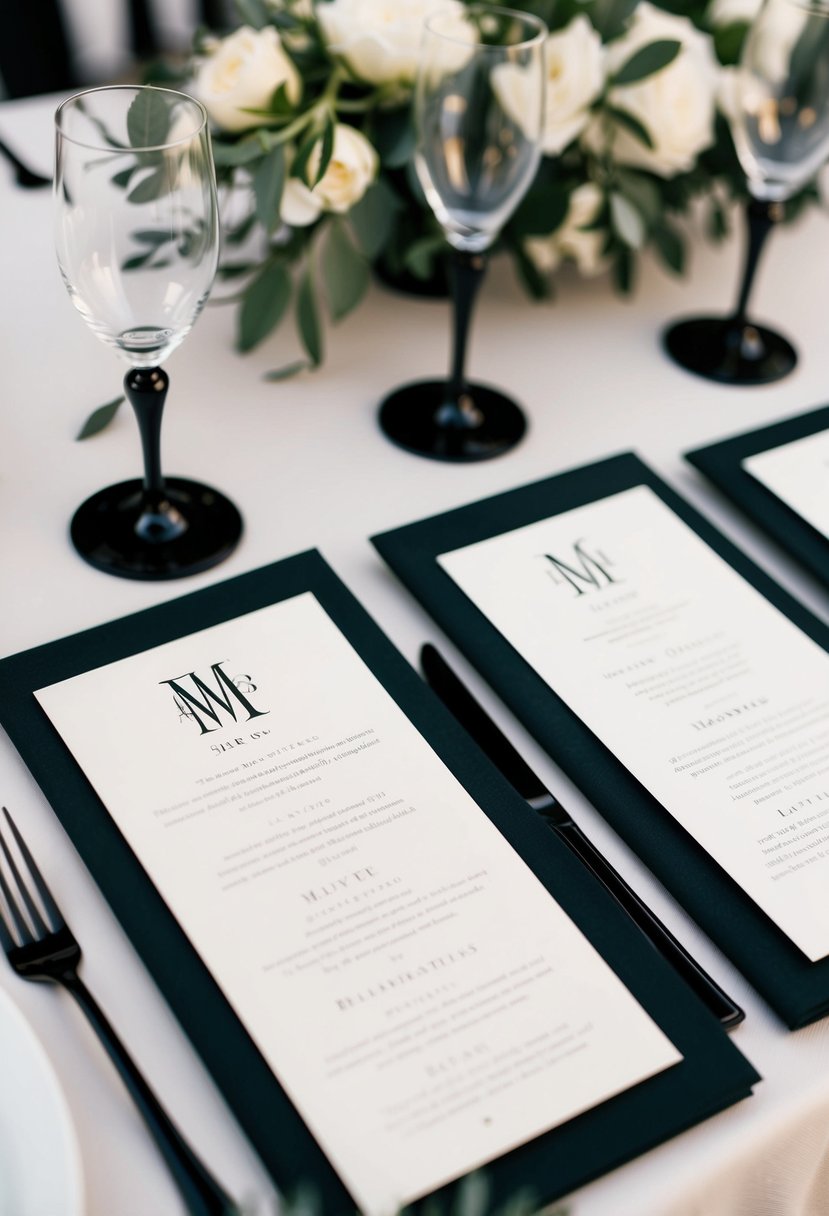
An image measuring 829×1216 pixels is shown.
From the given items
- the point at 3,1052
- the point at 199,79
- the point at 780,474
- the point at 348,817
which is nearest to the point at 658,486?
the point at 780,474

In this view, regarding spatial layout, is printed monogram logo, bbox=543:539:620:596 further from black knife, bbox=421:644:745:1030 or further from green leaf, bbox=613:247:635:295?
green leaf, bbox=613:247:635:295

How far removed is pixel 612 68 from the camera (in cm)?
100

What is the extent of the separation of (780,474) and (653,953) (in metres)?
0.45

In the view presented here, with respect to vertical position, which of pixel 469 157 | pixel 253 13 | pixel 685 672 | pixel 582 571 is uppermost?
pixel 253 13

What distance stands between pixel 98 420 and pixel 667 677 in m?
0.47

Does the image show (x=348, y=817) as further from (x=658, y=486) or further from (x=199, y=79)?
(x=199, y=79)

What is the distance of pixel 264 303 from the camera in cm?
101

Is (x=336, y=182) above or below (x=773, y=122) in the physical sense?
above

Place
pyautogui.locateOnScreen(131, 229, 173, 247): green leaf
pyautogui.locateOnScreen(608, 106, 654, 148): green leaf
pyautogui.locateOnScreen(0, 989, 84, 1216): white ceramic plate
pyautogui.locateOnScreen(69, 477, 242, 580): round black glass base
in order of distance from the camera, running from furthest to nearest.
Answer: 1. pyautogui.locateOnScreen(608, 106, 654, 148): green leaf
2. pyautogui.locateOnScreen(69, 477, 242, 580): round black glass base
3. pyautogui.locateOnScreen(131, 229, 173, 247): green leaf
4. pyautogui.locateOnScreen(0, 989, 84, 1216): white ceramic plate

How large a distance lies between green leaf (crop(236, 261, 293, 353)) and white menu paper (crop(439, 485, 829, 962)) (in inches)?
12.0

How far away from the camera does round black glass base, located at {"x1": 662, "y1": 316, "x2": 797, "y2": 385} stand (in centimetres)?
107

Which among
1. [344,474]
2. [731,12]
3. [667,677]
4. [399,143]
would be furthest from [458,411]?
[731,12]

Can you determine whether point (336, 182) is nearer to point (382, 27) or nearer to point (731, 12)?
point (382, 27)

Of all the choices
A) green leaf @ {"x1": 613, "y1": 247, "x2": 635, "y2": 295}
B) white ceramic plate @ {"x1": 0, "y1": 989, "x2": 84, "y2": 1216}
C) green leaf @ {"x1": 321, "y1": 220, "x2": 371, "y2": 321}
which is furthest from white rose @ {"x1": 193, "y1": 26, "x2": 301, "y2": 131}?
white ceramic plate @ {"x1": 0, "y1": 989, "x2": 84, "y2": 1216}
